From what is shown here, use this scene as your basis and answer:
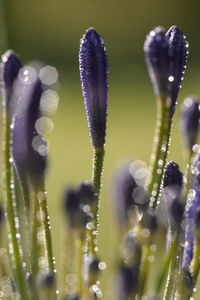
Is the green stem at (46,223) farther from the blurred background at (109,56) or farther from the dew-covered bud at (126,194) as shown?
the blurred background at (109,56)

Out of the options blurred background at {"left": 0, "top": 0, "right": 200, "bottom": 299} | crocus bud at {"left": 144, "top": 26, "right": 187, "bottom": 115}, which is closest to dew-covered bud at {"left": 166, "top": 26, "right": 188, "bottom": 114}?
crocus bud at {"left": 144, "top": 26, "right": 187, "bottom": 115}

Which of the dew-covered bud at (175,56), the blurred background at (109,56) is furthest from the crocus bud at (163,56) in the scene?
the blurred background at (109,56)

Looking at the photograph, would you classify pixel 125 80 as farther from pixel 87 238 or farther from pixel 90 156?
pixel 87 238

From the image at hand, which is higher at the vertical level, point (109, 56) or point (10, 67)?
point (109, 56)

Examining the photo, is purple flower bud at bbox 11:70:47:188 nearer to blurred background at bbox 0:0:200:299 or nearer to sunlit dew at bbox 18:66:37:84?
sunlit dew at bbox 18:66:37:84

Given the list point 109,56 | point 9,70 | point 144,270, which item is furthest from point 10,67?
point 109,56

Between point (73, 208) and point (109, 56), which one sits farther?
point (109, 56)

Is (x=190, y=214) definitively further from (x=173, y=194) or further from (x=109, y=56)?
(x=109, y=56)
